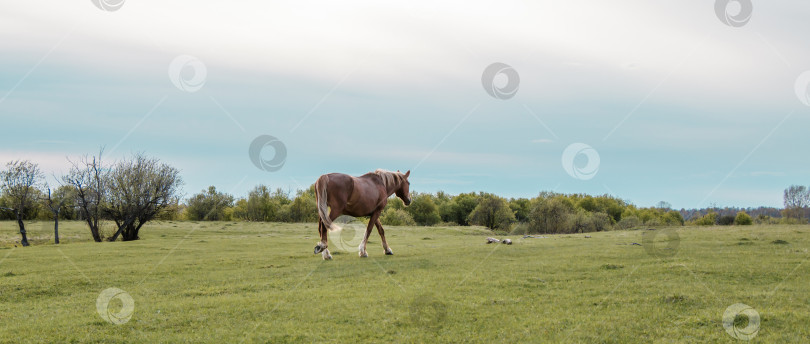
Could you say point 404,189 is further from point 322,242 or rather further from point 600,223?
point 600,223

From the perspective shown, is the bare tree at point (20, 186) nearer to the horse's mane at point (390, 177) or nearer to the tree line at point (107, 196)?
the tree line at point (107, 196)

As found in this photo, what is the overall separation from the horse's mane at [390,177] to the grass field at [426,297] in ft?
8.83

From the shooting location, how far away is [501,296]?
10727 mm

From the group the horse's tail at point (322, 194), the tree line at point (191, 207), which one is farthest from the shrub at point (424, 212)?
the horse's tail at point (322, 194)

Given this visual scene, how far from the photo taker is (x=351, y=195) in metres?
17.0

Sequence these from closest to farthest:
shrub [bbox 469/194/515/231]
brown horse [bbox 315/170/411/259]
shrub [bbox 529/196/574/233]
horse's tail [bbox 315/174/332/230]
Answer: horse's tail [bbox 315/174/332/230] → brown horse [bbox 315/170/411/259] → shrub [bbox 529/196/574/233] → shrub [bbox 469/194/515/231]

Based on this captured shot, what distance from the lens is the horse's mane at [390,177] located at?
18886 millimetres

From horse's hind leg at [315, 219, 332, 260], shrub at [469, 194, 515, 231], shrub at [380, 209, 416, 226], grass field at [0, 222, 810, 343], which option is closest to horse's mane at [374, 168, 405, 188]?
grass field at [0, 222, 810, 343]

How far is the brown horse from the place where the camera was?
1622 centimetres

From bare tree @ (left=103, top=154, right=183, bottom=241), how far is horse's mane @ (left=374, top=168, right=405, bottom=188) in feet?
88.9

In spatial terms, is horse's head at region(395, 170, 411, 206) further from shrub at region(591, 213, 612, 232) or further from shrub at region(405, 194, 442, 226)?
shrub at region(405, 194, 442, 226)

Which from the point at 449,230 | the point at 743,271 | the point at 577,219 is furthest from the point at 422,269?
the point at 577,219

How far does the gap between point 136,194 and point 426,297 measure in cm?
3496

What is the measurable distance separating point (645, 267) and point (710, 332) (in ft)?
20.7
